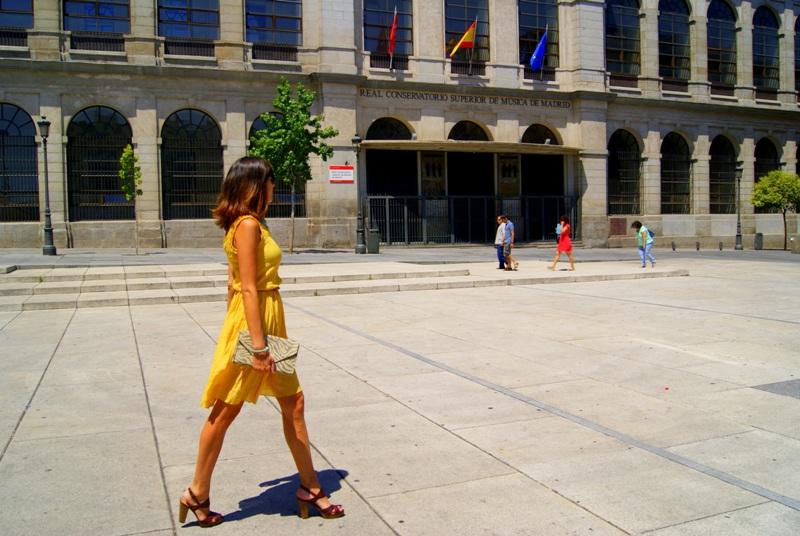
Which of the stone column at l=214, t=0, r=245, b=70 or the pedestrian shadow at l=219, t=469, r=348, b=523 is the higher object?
the stone column at l=214, t=0, r=245, b=70

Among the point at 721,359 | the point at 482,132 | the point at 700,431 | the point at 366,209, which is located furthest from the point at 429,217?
the point at 700,431

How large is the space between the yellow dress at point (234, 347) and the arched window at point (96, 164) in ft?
91.7

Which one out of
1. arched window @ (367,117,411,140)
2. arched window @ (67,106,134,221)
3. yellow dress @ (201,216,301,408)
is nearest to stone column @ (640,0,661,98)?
arched window @ (367,117,411,140)

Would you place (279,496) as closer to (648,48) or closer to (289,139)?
(289,139)

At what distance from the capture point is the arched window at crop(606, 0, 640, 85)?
38781mm

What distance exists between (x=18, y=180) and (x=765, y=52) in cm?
4278

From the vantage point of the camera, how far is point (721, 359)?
8078mm

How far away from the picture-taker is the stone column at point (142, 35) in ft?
96.5

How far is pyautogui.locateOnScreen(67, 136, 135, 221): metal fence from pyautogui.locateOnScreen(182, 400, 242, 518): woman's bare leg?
1102 inches

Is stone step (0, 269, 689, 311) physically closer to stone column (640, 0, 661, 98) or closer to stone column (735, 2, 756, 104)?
stone column (640, 0, 661, 98)

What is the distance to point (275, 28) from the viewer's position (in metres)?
31.7

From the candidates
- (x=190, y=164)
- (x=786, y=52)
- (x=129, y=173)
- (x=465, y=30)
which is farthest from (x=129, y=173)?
(x=786, y=52)

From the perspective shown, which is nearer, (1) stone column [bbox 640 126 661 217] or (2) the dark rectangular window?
(2) the dark rectangular window

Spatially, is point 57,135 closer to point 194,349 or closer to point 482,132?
point 482,132
